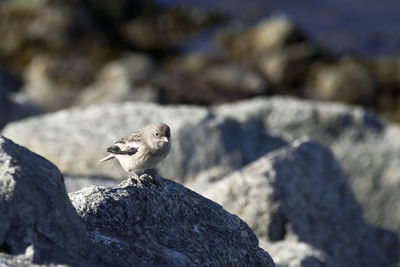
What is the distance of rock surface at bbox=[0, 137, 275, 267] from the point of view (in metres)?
4.99

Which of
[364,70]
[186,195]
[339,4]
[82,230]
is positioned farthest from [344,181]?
[339,4]

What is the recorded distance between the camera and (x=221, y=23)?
35.2m

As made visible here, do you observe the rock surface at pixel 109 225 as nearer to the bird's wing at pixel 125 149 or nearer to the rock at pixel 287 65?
the bird's wing at pixel 125 149

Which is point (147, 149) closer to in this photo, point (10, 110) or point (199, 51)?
point (10, 110)

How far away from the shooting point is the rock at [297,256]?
27.5ft

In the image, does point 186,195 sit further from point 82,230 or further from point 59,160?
point 59,160

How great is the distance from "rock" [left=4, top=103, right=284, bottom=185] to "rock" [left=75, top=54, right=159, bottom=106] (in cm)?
661

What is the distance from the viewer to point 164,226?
638 centimetres

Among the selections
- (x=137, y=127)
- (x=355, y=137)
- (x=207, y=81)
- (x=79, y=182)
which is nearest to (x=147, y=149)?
(x=79, y=182)

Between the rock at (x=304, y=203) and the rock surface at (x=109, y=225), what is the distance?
2546 millimetres

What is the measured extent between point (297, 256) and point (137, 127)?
5084mm

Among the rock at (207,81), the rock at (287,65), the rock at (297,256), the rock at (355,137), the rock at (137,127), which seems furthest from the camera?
the rock at (287,65)

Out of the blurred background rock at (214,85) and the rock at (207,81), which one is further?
the rock at (207,81)

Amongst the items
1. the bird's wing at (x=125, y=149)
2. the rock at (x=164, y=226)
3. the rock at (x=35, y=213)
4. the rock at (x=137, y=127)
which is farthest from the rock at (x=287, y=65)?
the rock at (x=35, y=213)
